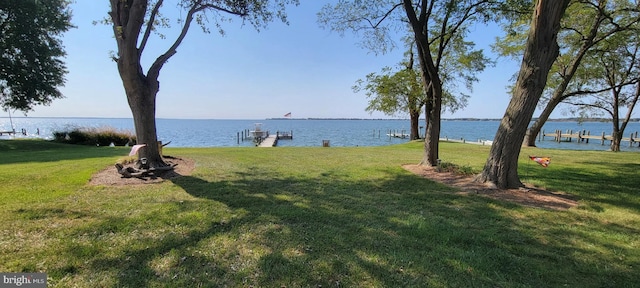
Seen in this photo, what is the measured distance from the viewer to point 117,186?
6.24m

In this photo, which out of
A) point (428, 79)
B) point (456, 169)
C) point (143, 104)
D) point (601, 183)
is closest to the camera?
point (143, 104)

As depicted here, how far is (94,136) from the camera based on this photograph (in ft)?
62.7

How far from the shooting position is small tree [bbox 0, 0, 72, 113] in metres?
17.2

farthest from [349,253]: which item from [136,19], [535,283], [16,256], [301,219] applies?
[136,19]

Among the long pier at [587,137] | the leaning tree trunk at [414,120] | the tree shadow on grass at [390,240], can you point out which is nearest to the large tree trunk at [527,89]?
the tree shadow on grass at [390,240]

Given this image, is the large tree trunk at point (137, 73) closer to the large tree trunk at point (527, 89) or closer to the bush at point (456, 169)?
the bush at point (456, 169)

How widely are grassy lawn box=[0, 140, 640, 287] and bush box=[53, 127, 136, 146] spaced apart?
14336mm

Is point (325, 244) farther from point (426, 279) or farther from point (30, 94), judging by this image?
point (30, 94)

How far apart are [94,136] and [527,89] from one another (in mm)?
23191

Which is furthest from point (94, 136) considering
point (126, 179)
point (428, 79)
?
point (428, 79)

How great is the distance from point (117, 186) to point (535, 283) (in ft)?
23.9

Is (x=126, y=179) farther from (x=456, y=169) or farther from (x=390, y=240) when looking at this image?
(x=456, y=169)

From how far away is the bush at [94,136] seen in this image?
19109mm

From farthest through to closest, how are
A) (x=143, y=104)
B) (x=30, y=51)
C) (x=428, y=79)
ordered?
(x=30, y=51) < (x=428, y=79) < (x=143, y=104)
